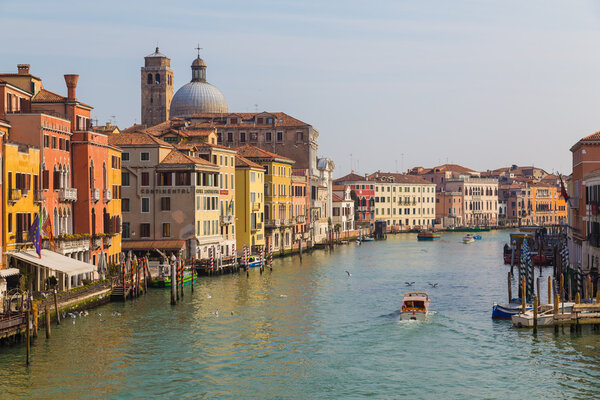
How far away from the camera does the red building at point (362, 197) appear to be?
11331cm

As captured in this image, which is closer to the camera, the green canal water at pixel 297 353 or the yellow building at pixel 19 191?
the green canal water at pixel 297 353

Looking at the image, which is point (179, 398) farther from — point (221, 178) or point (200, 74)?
point (200, 74)

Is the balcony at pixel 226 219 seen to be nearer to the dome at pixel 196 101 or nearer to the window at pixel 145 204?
the window at pixel 145 204

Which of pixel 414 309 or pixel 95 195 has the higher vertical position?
pixel 95 195

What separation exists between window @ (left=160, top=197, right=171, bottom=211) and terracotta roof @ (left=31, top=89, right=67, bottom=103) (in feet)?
45.6

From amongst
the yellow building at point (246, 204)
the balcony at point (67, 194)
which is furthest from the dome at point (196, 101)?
the balcony at point (67, 194)

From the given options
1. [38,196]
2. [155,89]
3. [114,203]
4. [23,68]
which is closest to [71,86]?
[23,68]

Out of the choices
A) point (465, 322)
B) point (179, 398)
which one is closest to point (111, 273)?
point (465, 322)

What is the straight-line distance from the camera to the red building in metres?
113

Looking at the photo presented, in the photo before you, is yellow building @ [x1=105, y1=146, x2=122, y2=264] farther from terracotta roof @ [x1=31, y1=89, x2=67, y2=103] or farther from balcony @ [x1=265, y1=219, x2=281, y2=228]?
balcony @ [x1=265, y1=219, x2=281, y2=228]

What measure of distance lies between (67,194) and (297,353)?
48.6 feet

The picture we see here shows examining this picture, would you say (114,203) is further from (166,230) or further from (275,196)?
(275,196)

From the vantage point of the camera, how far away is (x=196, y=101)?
9288 cm

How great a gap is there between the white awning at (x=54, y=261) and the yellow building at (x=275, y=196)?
32.5m
